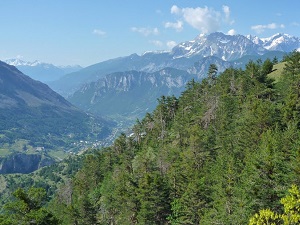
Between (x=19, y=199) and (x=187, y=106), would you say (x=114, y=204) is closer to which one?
(x=19, y=199)

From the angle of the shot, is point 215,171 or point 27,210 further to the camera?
point 215,171

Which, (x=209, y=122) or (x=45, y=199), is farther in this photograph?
(x=209, y=122)

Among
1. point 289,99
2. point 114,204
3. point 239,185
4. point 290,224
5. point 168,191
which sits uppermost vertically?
point 289,99

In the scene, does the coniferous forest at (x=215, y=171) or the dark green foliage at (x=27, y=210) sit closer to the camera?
the dark green foliage at (x=27, y=210)

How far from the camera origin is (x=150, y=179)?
6800 centimetres

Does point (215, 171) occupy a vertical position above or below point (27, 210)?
below

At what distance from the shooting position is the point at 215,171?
2569 inches

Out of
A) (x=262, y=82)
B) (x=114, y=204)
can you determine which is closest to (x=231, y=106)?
(x=262, y=82)

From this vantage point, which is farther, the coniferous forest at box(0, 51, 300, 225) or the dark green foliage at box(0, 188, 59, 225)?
the coniferous forest at box(0, 51, 300, 225)

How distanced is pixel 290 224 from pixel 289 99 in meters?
47.8

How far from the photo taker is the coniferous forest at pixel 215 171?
44969 millimetres

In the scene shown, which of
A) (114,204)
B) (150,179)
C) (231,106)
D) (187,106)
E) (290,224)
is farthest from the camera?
(187,106)

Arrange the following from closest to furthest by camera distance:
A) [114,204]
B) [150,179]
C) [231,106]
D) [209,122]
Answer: [150,179], [114,204], [231,106], [209,122]

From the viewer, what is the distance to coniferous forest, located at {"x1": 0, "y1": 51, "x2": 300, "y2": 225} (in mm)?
44969
